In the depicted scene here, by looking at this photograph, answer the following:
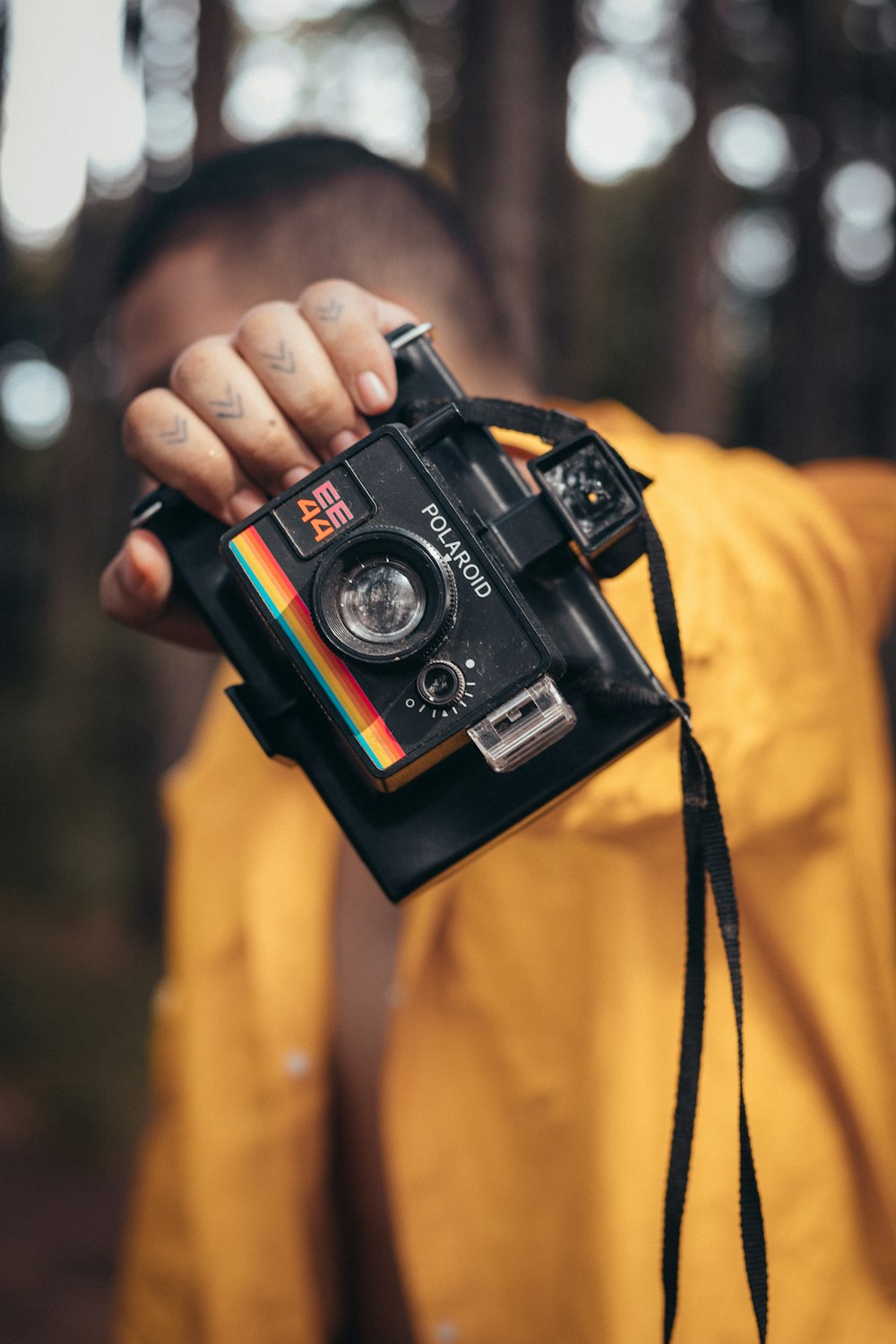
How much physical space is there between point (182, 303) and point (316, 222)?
10.0 inches

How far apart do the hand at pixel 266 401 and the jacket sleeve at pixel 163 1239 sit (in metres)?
1.08

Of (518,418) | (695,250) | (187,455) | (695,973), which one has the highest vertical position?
(187,455)

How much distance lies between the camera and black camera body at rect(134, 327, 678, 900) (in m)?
0.76

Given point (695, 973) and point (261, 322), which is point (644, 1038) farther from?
point (261, 322)

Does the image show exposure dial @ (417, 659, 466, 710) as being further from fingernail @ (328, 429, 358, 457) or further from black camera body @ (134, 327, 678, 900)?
fingernail @ (328, 429, 358, 457)

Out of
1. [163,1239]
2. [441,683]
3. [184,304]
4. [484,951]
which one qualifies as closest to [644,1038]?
[484,951]

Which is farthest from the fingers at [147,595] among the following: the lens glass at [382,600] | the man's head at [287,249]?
the man's head at [287,249]

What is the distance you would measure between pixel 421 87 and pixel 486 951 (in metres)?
5.27

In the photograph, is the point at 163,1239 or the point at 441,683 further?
the point at 163,1239

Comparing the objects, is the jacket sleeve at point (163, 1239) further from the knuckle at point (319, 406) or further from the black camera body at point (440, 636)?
the knuckle at point (319, 406)

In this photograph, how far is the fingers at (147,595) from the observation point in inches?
35.9

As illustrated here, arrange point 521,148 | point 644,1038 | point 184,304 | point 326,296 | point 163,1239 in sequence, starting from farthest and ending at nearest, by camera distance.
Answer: point 521,148 < point 163,1239 < point 184,304 < point 644,1038 < point 326,296

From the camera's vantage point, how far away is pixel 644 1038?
3.53 feet

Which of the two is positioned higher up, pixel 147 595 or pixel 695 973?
→ pixel 147 595
